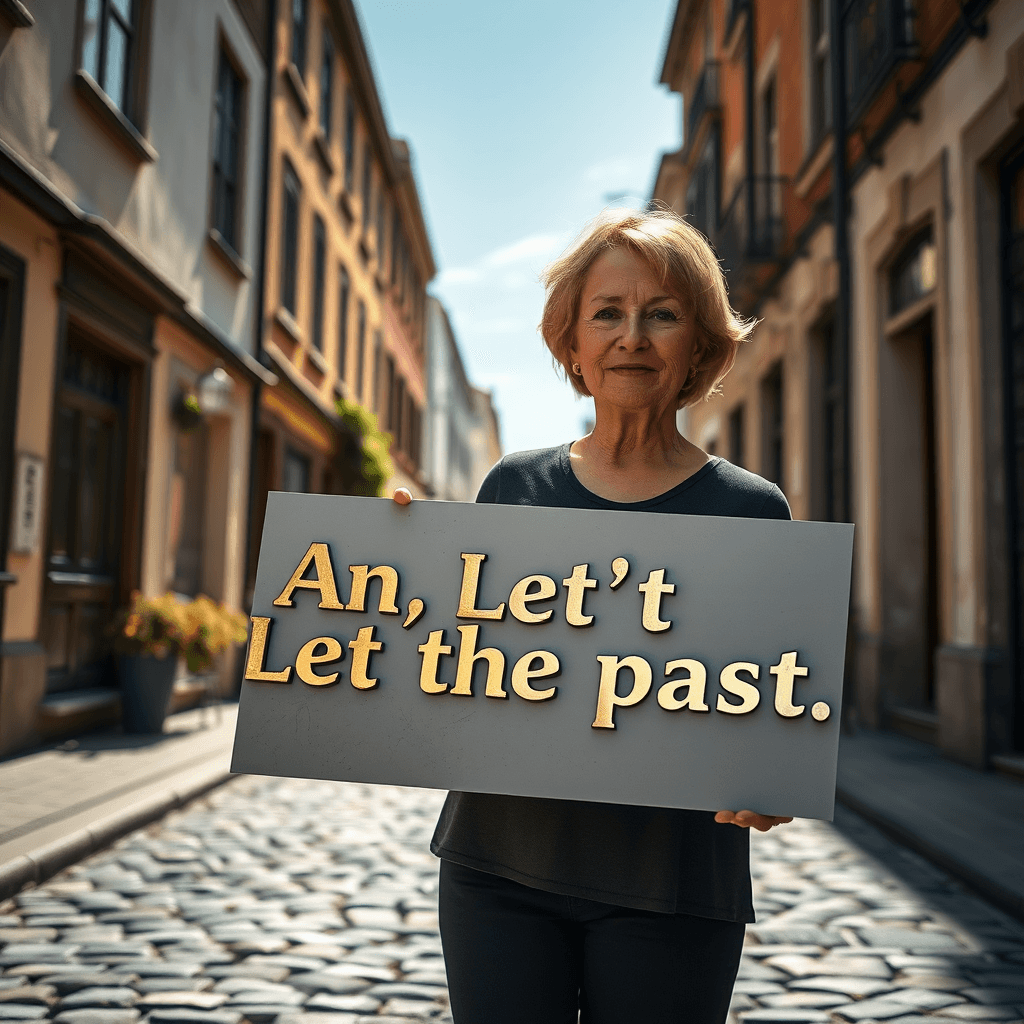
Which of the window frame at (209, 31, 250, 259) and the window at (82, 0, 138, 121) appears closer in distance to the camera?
the window at (82, 0, 138, 121)

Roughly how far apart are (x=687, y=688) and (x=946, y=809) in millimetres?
5355

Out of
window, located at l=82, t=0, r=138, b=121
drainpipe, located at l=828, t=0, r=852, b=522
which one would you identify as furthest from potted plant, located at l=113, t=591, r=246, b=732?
drainpipe, located at l=828, t=0, r=852, b=522

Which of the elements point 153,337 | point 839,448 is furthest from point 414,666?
point 839,448

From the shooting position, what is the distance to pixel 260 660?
1908mm

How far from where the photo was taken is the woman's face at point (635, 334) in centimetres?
189

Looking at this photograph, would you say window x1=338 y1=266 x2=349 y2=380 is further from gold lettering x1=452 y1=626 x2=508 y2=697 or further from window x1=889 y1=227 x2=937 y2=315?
gold lettering x1=452 y1=626 x2=508 y2=697

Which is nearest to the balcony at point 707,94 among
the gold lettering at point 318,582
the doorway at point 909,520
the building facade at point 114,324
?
the building facade at point 114,324

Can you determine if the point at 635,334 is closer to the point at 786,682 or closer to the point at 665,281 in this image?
the point at 665,281

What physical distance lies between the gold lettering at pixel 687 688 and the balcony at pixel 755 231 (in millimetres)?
13738

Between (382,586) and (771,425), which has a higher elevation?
(771,425)

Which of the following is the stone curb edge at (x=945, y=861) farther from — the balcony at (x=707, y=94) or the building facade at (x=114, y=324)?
the balcony at (x=707, y=94)

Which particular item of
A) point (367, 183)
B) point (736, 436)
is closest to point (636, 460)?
point (736, 436)

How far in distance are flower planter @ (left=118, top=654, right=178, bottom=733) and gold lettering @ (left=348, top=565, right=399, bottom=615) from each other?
25.0ft

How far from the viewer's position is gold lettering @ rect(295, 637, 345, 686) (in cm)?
190
